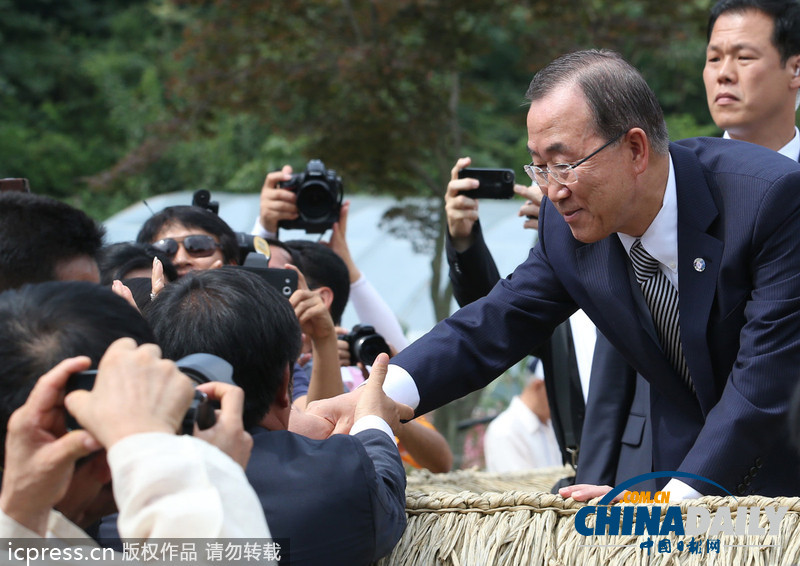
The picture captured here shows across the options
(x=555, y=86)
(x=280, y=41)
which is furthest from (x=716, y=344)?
(x=280, y=41)

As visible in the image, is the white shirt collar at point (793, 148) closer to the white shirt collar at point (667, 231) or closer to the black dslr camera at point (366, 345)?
the white shirt collar at point (667, 231)

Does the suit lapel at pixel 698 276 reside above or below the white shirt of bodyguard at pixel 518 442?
above

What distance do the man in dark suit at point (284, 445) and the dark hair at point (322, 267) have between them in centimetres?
183

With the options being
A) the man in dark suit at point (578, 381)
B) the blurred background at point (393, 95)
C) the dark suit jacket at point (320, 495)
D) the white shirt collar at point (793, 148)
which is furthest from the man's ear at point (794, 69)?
the blurred background at point (393, 95)

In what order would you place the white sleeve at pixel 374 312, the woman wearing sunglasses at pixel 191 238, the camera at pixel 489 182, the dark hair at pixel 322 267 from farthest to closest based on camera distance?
the white sleeve at pixel 374 312
the dark hair at pixel 322 267
the camera at pixel 489 182
the woman wearing sunglasses at pixel 191 238

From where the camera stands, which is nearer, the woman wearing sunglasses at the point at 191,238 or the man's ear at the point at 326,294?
the woman wearing sunglasses at the point at 191,238

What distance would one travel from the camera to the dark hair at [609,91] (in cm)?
248

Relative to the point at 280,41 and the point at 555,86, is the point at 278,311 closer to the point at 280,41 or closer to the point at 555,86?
the point at 555,86

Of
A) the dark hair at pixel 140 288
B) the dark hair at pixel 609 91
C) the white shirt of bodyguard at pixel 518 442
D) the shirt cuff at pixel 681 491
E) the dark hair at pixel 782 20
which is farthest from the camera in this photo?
the white shirt of bodyguard at pixel 518 442

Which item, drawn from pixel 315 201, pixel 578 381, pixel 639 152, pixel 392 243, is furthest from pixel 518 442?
pixel 392 243

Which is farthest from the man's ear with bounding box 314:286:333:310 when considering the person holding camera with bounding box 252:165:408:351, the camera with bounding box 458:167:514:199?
the camera with bounding box 458:167:514:199

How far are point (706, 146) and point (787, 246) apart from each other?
1.43 feet

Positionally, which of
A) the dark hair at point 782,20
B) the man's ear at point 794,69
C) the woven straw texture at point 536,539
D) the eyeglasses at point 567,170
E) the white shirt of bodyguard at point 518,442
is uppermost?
the dark hair at point 782,20

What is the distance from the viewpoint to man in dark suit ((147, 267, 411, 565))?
1764 millimetres
